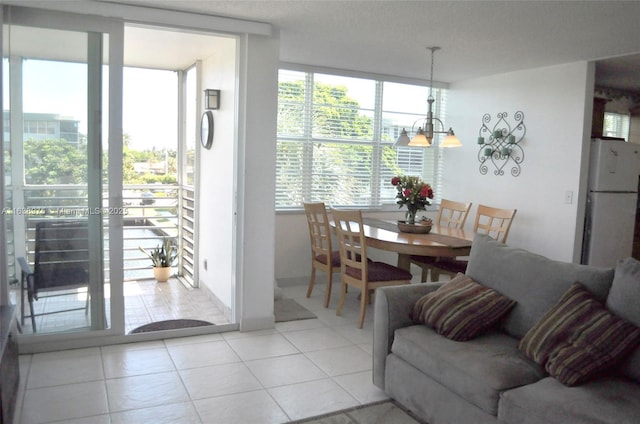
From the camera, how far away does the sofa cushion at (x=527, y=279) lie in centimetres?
251

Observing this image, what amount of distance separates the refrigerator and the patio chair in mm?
4332

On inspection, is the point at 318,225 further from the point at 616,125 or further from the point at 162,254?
the point at 616,125

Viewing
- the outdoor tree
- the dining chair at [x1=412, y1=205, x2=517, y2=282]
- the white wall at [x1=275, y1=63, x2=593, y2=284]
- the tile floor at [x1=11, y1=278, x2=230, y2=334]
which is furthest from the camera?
the outdoor tree

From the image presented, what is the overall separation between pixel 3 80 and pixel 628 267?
12.2 feet

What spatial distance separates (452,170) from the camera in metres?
6.23

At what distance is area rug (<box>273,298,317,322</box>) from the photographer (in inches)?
171

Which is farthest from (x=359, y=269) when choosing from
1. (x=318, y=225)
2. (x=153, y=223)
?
(x=153, y=223)

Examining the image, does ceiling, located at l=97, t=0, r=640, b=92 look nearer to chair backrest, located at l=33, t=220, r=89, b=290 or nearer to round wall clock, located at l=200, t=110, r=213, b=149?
round wall clock, located at l=200, t=110, r=213, b=149

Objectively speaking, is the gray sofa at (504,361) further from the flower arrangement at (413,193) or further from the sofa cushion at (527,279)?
the flower arrangement at (413,193)

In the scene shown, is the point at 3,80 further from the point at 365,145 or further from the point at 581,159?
the point at 581,159

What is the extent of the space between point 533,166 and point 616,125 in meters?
1.87

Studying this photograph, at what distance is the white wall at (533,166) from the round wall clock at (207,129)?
107 centimetres

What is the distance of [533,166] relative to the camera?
5086 millimetres

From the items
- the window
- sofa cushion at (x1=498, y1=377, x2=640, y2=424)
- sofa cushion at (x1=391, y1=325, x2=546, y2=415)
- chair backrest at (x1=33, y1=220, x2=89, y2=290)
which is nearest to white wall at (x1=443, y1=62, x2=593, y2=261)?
the window
